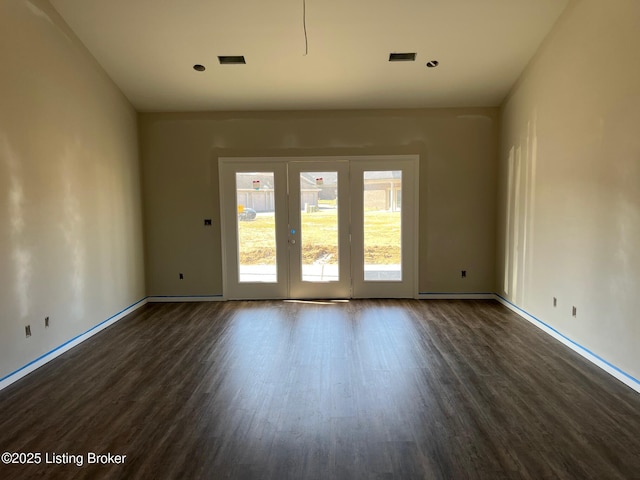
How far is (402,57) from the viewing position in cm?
452

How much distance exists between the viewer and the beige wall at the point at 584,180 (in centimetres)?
300

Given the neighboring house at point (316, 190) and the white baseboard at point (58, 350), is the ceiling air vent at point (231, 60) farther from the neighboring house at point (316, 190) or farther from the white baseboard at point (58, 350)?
the white baseboard at point (58, 350)

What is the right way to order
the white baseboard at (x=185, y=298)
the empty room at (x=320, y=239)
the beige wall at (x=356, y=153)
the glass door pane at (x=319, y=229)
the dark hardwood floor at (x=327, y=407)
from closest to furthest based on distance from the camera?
the dark hardwood floor at (x=327, y=407), the empty room at (x=320, y=239), the beige wall at (x=356, y=153), the glass door pane at (x=319, y=229), the white baseboard at (x=185, y=298)

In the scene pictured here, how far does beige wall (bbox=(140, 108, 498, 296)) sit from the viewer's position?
559 cm

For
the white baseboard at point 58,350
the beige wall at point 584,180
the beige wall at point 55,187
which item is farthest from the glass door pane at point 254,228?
the beige wall at point 584,180

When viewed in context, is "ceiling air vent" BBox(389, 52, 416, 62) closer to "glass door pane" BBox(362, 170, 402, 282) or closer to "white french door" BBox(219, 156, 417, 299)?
"white french door" BBox(219, 156, 417, 299)

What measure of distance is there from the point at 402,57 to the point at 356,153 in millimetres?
1479

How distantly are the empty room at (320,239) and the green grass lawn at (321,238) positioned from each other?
0.11 ft

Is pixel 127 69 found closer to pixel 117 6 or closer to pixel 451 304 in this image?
pixel 117 6

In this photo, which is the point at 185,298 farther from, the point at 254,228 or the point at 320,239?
the point at 320,239

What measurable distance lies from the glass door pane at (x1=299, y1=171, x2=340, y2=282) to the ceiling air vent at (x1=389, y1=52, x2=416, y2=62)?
175cm

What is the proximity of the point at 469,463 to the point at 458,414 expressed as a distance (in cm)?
51

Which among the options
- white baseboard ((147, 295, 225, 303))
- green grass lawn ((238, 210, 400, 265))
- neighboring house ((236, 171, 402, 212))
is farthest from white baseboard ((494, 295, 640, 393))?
white baseboard ((147, 295, 225, 303))

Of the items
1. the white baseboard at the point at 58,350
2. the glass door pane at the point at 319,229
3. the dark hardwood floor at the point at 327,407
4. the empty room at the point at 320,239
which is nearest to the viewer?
the dark hardwood floor at the point at 327,407
